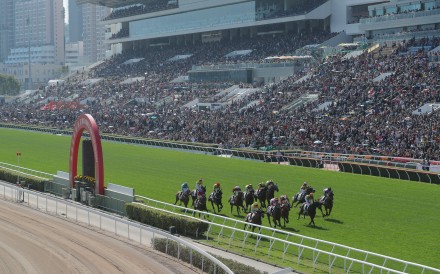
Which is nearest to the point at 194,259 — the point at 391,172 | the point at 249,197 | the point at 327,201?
the point at 327,201

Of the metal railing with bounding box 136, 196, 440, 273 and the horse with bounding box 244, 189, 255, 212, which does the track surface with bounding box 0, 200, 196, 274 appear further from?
the horse with bounding box 244, 189, 255, 212

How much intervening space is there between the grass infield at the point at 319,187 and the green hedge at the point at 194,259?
3.91 m

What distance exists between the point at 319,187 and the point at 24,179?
37.1 feet

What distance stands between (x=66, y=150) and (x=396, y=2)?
25.1 metres

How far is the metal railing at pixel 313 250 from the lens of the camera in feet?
52.7

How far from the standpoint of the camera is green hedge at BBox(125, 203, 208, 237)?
20875mm

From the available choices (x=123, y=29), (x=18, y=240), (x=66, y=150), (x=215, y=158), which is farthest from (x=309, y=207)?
(x=123, y=29)

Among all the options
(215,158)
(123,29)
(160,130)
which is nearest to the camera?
(215,158)

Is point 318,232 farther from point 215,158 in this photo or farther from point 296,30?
point 296,30

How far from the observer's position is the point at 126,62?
90.6 meters

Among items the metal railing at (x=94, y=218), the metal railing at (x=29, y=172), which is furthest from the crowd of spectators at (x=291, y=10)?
the metal railing at (x=94, y=218)

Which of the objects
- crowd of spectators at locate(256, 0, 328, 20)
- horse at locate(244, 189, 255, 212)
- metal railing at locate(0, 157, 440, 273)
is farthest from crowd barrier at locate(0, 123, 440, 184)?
crowd of spectators at locate(256, 0, 328, 20)

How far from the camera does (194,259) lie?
57.9 feet

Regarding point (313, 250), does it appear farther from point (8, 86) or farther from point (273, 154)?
point (8, 86)
